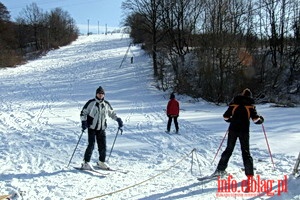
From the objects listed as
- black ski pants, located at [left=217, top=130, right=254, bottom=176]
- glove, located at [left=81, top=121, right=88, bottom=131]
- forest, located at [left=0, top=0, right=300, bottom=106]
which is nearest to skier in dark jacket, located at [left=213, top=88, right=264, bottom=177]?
black ski pants, located at [left=217, top=130, right=254, bottom=176]

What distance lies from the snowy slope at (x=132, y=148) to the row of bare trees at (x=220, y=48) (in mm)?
2682

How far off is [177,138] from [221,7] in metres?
15.6

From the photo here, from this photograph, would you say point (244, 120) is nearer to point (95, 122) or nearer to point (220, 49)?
point (95, 122)

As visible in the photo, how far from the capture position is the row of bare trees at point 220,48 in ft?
81.1

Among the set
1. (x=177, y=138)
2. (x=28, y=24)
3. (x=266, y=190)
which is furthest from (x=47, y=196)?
(x=28, y=24)

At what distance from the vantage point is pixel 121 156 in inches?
379

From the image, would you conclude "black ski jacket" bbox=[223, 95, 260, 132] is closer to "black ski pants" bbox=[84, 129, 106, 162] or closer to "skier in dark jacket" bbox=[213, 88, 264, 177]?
"skier in dark jacket" bbox=[213, 88, 264, 177]

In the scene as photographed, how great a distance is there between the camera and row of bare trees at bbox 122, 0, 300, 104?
24.7 m

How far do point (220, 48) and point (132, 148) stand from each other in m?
15.5

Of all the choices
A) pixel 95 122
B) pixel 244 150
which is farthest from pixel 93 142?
pixel 244 150

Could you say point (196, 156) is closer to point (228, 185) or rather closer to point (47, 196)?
point (228, 185)

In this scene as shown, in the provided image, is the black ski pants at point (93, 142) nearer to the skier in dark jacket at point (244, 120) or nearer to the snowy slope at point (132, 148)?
the snowy slope at point (132, 148)

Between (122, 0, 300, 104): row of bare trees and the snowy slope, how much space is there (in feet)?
8.80

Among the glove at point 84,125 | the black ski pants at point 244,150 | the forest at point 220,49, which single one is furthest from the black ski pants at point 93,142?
the forest at point 220,49
